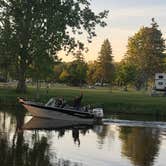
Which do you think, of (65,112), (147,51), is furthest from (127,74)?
(65,112)

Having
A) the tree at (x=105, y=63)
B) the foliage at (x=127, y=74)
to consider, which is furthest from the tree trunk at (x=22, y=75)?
the tree at (x=105, y=63)

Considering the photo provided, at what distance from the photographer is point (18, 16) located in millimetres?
74938

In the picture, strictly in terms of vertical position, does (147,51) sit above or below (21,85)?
above

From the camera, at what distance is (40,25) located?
7538cm

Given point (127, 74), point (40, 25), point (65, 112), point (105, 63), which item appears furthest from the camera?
point (105, 63)

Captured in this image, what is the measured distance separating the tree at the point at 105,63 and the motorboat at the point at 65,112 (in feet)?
352

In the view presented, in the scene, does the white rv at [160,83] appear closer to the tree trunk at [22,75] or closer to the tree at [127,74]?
the tree trunk at [22,75]

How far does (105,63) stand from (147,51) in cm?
2229

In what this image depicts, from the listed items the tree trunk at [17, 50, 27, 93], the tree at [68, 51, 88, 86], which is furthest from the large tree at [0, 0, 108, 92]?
the tree at [68, 51, 88, 86]

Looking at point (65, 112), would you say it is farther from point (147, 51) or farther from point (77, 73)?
point (77, 73)

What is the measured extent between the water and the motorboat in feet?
4.22

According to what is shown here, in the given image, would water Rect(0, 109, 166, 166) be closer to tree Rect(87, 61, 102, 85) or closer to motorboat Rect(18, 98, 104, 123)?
motorboat Rect(18, 98, 104, 123)

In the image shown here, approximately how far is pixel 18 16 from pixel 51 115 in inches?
1004

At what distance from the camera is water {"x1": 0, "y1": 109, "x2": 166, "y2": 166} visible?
29.3 meters
